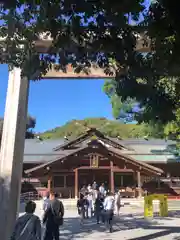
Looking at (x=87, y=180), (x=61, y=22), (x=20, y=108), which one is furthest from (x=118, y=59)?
(x=87, y=180)

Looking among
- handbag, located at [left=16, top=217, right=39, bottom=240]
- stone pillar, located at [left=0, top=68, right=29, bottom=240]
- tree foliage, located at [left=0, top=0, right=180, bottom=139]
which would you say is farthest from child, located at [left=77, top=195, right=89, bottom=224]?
handbag, located at [left=16, top=217, right=39, bottom=240]

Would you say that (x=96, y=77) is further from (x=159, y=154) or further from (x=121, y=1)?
(x=159, y=154)

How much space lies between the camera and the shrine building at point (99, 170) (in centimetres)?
2712

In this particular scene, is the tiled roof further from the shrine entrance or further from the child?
the child

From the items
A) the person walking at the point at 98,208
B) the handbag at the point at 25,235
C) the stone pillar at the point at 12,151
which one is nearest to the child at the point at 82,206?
the person walking at the point at 98,208

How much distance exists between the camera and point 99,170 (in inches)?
1116

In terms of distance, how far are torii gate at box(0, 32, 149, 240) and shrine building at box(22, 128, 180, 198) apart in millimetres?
19203

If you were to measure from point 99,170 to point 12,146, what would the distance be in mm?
21888

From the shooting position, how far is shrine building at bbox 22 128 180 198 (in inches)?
1068

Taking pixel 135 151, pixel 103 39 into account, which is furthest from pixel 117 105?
pixel 103 39

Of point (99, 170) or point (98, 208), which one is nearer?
point (98, 208)

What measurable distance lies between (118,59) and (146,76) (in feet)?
2.07

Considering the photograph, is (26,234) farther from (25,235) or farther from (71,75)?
(71,75)

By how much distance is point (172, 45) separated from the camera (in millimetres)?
4410
